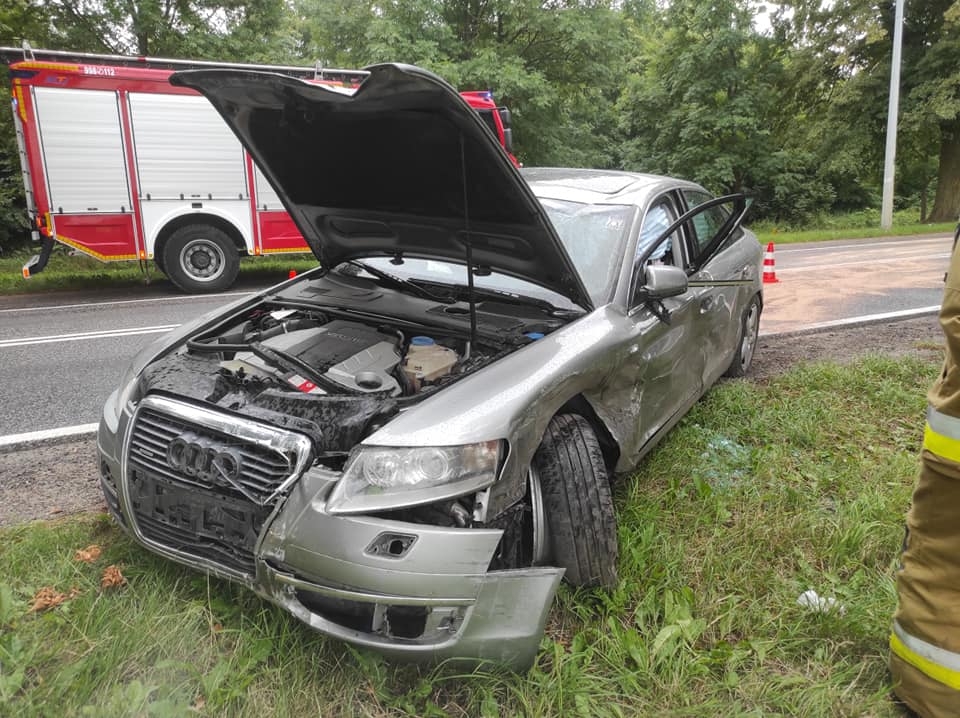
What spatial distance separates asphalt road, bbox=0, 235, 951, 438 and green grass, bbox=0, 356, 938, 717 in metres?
2.19

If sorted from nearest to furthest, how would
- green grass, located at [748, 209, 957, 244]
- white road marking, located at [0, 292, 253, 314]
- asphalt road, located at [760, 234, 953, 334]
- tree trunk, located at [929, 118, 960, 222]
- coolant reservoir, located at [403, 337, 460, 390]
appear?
coolant reservoir, located at [403, 337, 460, 390] → asphalt road, located at [760, 234, 953, 334] → white road marking, located at [0, 292, 253, 314] → green grass, located at [748, 209, 957, 244] → tree trunk, located at [929, 118, 960, 222]

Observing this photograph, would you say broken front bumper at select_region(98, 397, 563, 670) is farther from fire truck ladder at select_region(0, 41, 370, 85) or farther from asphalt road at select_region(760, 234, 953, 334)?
fire truck ladder at select_region(0, 41, 370, 85)

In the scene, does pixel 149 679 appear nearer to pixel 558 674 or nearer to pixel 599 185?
pixel 558 674

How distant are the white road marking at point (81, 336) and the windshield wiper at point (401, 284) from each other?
360 centimetres

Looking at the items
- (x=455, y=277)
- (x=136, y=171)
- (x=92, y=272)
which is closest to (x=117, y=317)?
(x=136, y=171)

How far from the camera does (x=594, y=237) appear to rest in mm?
3121

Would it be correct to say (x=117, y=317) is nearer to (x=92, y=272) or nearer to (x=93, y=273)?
(x=93, y=273)

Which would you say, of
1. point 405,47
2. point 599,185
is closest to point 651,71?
point 405,47

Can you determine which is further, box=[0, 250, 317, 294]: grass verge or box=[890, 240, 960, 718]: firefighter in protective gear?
box=[0, 250, 317, 294]: grass verge

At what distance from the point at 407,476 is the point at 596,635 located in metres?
0.90

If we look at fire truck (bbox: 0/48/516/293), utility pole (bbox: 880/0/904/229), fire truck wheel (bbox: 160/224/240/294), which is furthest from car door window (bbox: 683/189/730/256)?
utility pole (bbox: 880/0/904/229)

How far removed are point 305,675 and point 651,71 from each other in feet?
90.2

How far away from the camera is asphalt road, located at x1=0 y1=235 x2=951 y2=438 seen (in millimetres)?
4552

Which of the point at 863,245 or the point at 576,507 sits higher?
the point at 576,507
